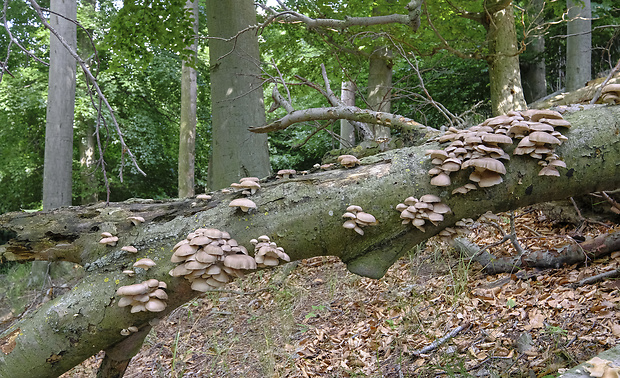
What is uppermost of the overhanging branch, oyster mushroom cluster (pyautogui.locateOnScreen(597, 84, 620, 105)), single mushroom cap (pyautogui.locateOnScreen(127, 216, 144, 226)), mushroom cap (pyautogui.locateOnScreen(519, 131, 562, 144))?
the overhanging branch

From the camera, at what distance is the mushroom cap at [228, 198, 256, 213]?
2043 millimetres

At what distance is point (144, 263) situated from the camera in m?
2.00

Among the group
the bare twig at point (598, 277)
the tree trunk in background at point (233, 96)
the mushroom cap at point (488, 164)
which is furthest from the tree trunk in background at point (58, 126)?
the bare twig at point (598, 277)

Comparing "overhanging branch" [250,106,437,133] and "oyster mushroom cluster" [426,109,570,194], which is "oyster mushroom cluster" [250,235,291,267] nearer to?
"oyster mushroom cluster" [426,109,570,194]

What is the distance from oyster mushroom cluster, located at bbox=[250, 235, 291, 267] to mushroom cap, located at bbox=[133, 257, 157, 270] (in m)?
0.55

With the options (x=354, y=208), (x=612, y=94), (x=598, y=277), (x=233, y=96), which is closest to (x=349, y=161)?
(x=354, y=208)

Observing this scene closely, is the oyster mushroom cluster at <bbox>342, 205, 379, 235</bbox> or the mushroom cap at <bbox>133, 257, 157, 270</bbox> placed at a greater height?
the oyster mushroom cluster at <bbox>342, 205, 379, 235</bbox>

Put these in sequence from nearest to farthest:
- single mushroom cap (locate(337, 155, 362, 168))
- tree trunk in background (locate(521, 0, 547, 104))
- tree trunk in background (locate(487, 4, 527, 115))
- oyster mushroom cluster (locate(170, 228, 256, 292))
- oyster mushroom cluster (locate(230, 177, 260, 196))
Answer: oyster mushroom cluster (locate(170, 228, 256, 292)) → oyster mushroom cluster (locate(230, 177, 260, 196)) → single mushroom cap (locate(337, 155, 362, 168)) → tree trunk in background (locate(487, 4, 527, 115)) → tree trunk in background (locate(521, 0, 547, 104))

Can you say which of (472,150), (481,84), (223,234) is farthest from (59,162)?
(481,84)

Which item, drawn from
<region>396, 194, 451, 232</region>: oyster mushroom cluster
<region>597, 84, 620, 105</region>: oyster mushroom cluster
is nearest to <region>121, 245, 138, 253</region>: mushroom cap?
<region>396, 194, 451, 232</region>: oyster mushroom cluster

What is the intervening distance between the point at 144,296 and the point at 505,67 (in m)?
6.18

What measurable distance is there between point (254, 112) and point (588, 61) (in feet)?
23.0

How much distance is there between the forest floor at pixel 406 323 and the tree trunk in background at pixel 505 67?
71.7 inches

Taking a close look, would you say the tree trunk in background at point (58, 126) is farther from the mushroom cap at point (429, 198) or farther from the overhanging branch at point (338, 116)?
the mushroom cap at point (429, 198)
